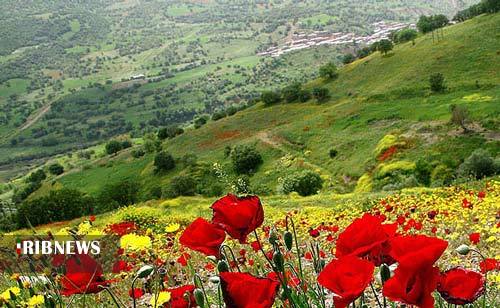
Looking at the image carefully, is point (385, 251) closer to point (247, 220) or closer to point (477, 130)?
point (247, 220)

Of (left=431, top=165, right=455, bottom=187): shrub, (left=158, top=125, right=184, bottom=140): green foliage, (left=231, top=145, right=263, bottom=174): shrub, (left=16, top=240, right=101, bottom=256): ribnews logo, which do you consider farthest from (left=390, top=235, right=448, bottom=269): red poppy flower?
(left=158, top=125, right=184, bottom=140): green foliage

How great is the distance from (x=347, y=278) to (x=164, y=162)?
9414cm

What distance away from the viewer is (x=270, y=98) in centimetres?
11106

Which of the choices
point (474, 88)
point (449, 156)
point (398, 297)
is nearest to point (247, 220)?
point (398, 297)

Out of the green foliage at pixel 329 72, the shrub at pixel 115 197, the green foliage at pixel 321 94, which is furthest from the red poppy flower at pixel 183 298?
the green foliage at pixel 329 72

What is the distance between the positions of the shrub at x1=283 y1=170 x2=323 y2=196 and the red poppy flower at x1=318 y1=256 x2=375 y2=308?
162ft

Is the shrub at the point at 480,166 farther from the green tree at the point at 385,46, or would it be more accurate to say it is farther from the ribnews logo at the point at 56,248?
the green tree at the point at 385,46

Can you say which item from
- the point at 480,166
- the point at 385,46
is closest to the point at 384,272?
the point at 480,166

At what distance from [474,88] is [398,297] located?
82.3 m

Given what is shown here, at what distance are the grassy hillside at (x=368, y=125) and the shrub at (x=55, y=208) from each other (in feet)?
68.4

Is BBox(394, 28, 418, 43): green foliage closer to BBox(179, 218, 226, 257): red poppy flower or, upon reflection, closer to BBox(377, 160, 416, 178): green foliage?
BBox(377, 160, 416, 178): green foliage

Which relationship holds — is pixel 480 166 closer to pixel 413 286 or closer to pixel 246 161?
pixel 413 286

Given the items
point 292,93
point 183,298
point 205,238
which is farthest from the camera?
point 292,93

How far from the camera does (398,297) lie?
1970mm
